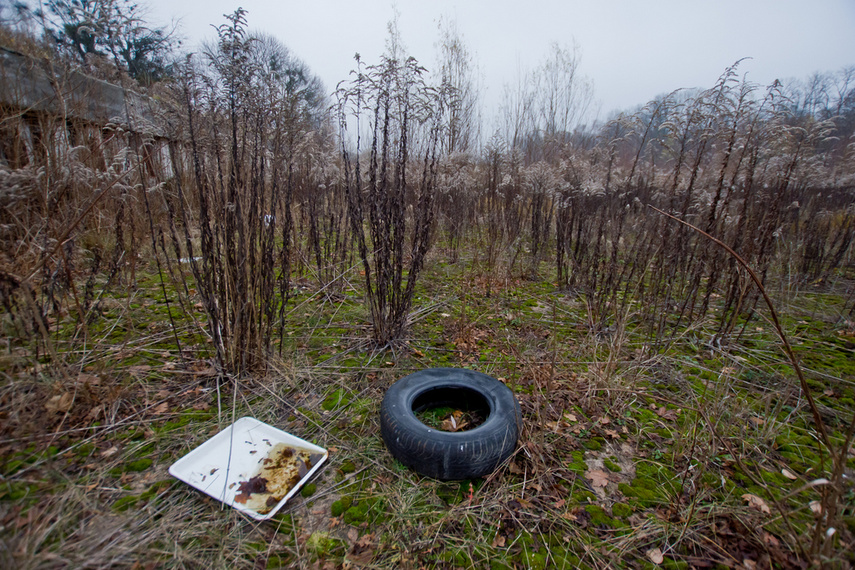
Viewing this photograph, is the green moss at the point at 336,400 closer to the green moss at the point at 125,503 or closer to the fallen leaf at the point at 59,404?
the green moss at the point at 125,503

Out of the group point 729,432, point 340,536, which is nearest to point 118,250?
point 340,536

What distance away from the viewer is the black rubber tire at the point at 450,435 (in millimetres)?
1579

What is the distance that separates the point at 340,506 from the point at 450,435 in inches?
22.1

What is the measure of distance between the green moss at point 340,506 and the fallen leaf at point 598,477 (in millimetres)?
1143

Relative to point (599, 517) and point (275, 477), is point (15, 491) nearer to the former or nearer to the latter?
point (275, 477)

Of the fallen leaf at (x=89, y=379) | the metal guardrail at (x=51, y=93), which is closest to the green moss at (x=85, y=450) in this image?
the fallen leaf at (x=89, y=379)

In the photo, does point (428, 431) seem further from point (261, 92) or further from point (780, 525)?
point (261, 92)

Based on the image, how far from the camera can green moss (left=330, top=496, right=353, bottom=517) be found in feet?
4.83

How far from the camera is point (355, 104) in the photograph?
2.41 m

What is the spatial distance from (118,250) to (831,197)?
1112 cm

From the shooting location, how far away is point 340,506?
1.50 m

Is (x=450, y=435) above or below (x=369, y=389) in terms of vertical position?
above

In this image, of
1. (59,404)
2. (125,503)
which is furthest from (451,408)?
(59,404)

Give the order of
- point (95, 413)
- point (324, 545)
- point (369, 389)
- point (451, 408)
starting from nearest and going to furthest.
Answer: point (324, 545), point (95, 413), point (451, 408), point (369, 389)
